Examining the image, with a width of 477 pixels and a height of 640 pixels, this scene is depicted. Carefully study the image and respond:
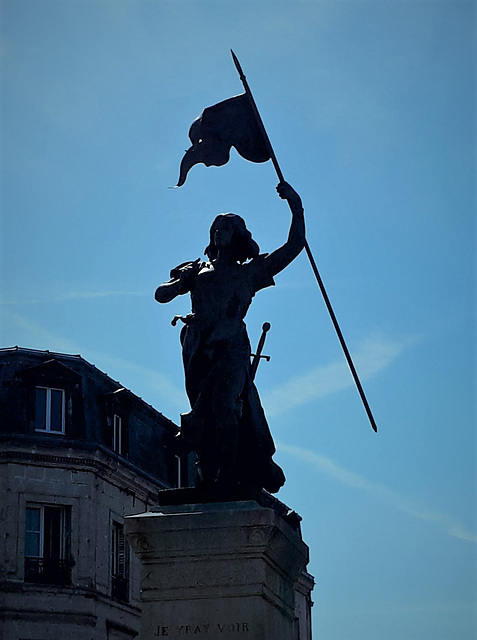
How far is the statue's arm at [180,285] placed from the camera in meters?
13.5

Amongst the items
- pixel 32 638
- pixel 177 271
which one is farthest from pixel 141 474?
pixel 177 271

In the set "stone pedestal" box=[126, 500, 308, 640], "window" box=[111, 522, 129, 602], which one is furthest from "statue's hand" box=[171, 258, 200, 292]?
"window" box=[111, 522, 129, 602]

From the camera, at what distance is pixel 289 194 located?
13586 millimetres

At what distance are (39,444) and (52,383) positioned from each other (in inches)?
76.2

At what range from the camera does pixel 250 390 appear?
13.2 m

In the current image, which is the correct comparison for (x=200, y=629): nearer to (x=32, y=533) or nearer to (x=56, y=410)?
(x=32, y=533)

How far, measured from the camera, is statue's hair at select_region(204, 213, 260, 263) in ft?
44.6

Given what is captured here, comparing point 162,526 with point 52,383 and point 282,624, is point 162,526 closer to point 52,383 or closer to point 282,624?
point 282,624

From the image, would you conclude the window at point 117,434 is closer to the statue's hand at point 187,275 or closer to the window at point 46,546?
the window at point 46,546

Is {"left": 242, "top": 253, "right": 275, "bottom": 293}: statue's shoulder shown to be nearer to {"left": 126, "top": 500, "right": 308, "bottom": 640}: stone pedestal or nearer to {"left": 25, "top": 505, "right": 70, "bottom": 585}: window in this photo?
{"left": 126, "top": 500, "right": 308, "bottom": 640}: stone pedestal

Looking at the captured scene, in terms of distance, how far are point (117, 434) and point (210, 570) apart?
31.8 m

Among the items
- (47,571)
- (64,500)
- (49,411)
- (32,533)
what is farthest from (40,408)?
(47,571)

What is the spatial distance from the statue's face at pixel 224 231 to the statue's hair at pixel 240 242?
3 centimetres

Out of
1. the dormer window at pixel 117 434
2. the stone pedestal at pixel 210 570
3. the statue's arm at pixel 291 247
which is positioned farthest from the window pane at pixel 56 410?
the stone pedestal at pixel 210 570
